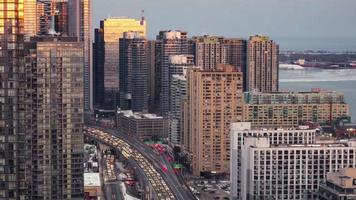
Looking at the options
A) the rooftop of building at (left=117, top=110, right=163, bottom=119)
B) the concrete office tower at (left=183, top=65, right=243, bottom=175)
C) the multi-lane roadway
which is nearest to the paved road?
the multi-lane roadway

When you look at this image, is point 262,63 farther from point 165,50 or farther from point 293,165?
point 293,165

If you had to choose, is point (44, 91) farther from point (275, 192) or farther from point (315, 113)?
point (315, 113)

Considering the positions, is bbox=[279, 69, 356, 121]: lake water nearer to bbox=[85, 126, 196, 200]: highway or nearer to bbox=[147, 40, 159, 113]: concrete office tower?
bbox=[147, 40, 159, 113]: concrete office tower

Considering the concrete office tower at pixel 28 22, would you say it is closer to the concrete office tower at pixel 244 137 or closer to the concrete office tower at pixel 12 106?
the concrete office tower at pixel 12 106

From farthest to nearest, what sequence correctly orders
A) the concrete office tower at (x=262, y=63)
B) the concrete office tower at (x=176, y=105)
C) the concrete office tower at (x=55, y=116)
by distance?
the concrete office tower at (x=262, y=63) < the concrete office tower at (x=176, y=105) < the concrete office tower at (x=55, y=116)

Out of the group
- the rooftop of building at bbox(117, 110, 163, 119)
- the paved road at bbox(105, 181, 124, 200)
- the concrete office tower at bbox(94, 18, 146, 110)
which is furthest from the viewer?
the concrete office tower at bbox(94, 18, 146, 110)

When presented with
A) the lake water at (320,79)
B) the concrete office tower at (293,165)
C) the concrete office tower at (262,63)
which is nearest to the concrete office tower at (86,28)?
the concrete office tower at (262,63)
